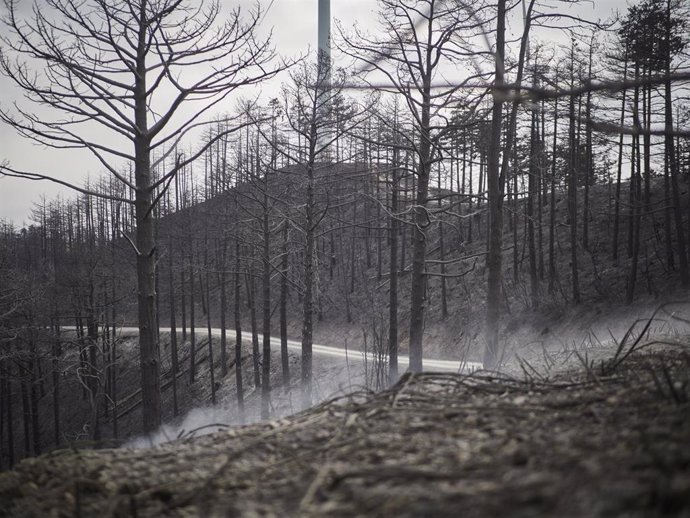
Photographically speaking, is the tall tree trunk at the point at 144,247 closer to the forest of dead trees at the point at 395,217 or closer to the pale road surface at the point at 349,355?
the forest of dead trees at the point at 395,217

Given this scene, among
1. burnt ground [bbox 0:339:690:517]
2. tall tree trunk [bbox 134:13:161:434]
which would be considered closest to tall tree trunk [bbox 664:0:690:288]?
tall tree trunk [bbox 134:13:161:434]

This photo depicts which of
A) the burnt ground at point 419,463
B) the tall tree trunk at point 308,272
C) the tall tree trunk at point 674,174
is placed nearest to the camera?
the burnt ground at point 419,463

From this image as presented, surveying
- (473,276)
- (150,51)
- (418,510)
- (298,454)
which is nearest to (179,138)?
(150,51)

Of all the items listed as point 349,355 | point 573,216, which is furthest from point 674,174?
point 349,355

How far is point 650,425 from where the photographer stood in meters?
2.19

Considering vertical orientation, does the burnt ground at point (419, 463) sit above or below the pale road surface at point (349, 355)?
above

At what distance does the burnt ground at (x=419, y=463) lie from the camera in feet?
5.25

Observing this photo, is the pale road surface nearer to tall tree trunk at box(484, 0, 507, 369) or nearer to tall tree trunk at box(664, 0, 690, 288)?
tall tree trunk at box(484, 0, 507, 369)

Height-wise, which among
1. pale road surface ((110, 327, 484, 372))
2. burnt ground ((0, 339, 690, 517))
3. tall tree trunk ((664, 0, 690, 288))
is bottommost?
pale road surface ((110, 327, 484, 372))

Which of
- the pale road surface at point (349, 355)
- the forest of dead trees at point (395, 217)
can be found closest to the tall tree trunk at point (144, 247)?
the forest of dead trees at point (395, 217)

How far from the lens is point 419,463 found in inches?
83.0

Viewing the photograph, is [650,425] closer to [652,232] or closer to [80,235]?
[652,232]

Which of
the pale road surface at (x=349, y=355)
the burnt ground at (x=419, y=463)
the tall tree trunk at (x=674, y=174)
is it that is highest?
the tall tree trunk at (x=674, y=174)

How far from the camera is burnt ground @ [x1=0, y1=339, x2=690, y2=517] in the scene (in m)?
1.60
